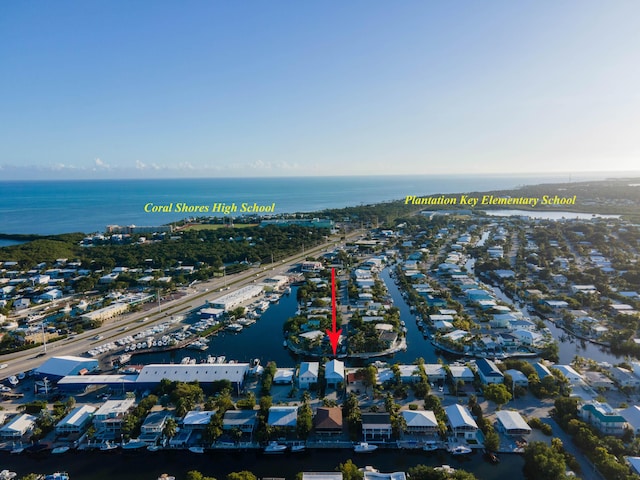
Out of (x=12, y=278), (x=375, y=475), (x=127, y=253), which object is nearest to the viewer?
(x=375, y=475)

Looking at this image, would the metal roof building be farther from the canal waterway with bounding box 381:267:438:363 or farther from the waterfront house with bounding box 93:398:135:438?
the canal waterway with bounding box 381:267:438:363

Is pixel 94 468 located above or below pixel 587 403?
below

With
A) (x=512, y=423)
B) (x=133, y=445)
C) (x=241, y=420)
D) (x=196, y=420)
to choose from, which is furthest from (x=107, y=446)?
(x=512, y=423)

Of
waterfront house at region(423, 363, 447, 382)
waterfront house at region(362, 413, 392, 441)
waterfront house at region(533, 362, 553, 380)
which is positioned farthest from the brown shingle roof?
waterfront house at region(533, 362, 553, 380)

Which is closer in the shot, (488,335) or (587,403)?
(587,403)

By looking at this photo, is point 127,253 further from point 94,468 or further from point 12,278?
point 94,468

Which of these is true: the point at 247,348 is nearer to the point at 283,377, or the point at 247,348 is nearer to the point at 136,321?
the point at 283,377

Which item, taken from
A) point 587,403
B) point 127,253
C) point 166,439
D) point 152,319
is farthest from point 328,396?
point 127,253
